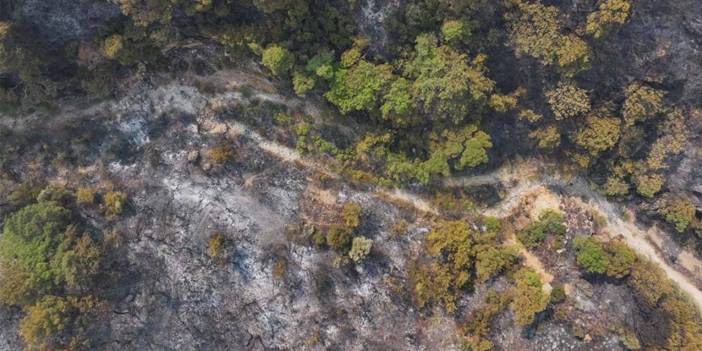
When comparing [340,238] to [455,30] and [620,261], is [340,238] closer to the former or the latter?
[455,30]

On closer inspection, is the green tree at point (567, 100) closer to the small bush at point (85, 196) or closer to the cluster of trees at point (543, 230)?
the cluster of trees at point (543, 230)

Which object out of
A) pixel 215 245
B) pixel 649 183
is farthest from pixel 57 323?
pixel 649 183

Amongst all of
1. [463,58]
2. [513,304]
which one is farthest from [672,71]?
[513,304]

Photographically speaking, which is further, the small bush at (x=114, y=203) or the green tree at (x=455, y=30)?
the small bush at (x=114, y=203)

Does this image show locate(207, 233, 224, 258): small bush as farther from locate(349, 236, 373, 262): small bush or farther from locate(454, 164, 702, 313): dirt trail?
locate(454, 164, 702, 313): dirt trail

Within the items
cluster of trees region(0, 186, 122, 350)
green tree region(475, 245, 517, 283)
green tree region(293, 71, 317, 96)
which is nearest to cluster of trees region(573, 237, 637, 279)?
green tree region(475, 245, 517, 283)

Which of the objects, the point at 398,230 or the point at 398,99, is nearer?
the point at 398,99

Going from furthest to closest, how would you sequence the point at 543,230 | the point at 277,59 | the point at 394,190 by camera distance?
the point at 394,190
the point at 543,230
the point at 277,59

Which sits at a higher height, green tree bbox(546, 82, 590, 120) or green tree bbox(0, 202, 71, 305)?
green tree bbox(546, 82, 590, 120)

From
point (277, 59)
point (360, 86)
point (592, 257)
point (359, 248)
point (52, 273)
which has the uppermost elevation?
point (277, 59)

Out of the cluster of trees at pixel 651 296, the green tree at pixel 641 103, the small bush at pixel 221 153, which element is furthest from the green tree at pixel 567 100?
the small bush at pixel 221 153
